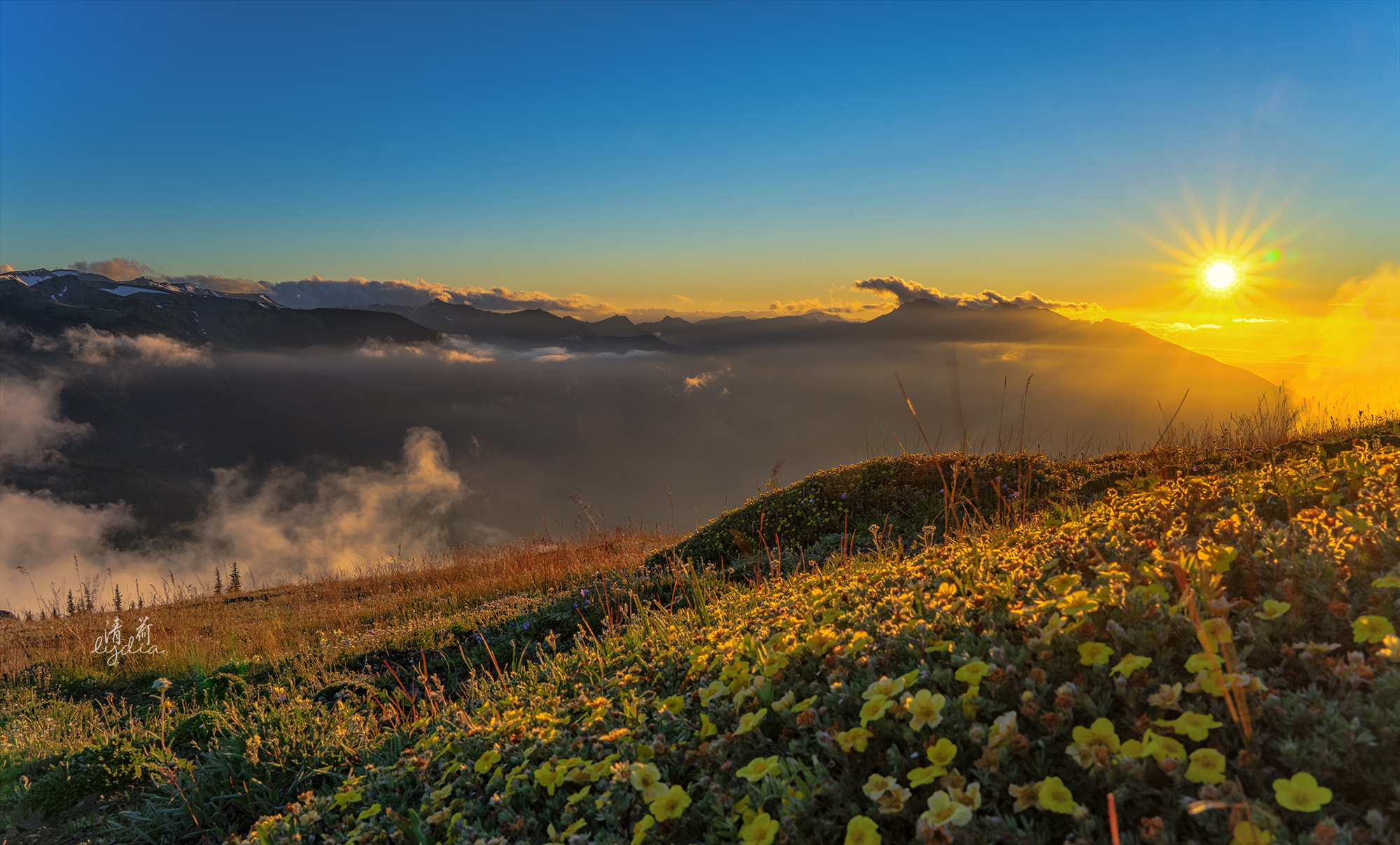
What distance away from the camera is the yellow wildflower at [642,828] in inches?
83.7

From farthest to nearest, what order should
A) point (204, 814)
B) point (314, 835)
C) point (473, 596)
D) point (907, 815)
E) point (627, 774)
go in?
point (473, 596)
point (204, 814)
point (314, 835)
point (627, 774)
point (907, 815)

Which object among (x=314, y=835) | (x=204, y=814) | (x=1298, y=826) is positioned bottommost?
(x=204, y=814)

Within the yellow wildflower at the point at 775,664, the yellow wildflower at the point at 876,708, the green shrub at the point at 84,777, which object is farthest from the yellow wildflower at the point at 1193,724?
the green shrub at the point at 84,777

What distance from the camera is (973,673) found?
2.22m

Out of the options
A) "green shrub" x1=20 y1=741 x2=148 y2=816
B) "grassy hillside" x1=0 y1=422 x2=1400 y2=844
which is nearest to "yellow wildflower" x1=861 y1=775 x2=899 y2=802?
"grassy hillside" x1=0 y1=422 x2=1400 y2=844

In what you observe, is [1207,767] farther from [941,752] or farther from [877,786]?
[877,786]

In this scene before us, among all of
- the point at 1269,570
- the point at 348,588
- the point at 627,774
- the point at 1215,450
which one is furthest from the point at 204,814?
the point at 348,588

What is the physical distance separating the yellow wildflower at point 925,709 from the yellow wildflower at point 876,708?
0.06m

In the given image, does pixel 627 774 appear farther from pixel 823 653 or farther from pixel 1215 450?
pixel 1215 450

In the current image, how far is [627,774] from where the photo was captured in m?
2.51

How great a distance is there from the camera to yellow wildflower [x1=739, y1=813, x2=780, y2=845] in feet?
6.25

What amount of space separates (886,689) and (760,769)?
479mm

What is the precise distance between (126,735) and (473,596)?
6.58 meters

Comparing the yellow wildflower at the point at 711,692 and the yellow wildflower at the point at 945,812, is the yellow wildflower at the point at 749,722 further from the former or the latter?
the yellow wildflower at the point at 945,812
